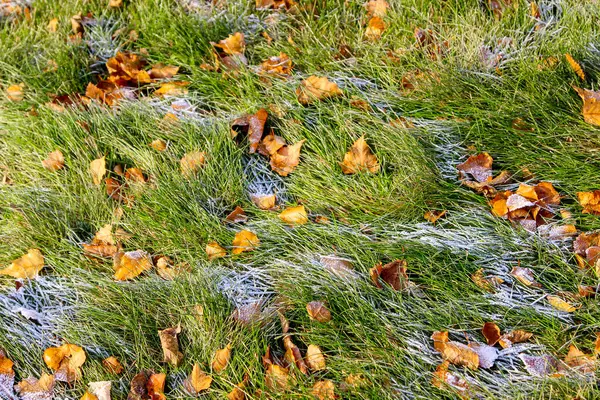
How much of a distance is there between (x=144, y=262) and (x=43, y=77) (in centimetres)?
153

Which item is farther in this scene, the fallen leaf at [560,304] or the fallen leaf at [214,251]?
the fallen leaf at [214,251]

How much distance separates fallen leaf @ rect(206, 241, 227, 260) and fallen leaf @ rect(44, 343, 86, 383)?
0.63 m

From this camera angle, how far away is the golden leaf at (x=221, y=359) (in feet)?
8.26

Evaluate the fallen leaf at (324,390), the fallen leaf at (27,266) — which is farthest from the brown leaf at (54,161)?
the fallen leaf at (324,390)

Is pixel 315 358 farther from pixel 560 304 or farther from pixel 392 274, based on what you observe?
pixel 560 304

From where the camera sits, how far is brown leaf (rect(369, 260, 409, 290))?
2682 mm

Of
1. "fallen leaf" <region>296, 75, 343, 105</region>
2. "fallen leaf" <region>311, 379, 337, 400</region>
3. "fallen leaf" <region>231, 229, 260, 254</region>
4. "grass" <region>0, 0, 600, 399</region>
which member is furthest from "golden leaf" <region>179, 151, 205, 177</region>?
"fallen leaf" <region>311, 379, 337, 400</region>

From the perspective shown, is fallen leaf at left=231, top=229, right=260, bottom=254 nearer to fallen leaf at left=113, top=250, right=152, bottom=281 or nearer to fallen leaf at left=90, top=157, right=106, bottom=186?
fallen leaf at left=113, top=250, right=152, bottom=281

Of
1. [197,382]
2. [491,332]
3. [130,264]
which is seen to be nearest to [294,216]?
[130,264]

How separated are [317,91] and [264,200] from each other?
0.67 meters

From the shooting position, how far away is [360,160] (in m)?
3.15

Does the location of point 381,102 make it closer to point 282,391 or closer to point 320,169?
point 320,169

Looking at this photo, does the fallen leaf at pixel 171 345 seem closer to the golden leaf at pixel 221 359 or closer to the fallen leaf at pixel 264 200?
the golden leaf at pixel 221 359

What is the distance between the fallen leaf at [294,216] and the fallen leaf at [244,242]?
0.16 m
